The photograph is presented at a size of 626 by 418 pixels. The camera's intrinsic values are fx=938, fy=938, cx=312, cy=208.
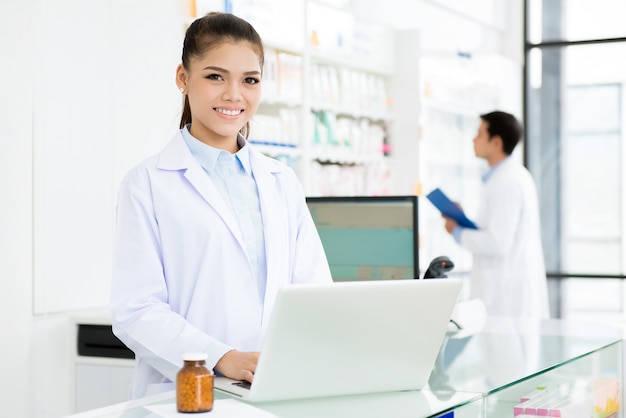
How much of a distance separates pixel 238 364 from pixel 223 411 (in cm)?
22

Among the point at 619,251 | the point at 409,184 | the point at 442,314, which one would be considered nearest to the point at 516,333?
the point at 442,314

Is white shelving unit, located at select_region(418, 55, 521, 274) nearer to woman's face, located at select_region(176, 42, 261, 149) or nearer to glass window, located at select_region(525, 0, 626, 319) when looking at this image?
glass window, located at select_region(525, 0, 626, 319)

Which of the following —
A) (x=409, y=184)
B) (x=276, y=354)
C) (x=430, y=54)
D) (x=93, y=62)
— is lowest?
(x=276, y=354)

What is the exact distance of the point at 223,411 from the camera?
1.51 m

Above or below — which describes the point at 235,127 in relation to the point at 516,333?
A: above

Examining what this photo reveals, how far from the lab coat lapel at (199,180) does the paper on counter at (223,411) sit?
43cm

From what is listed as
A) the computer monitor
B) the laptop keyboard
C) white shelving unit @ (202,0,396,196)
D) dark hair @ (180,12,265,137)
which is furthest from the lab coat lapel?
white shelving unit @ (202,0,396,196)

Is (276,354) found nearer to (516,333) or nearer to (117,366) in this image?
(516,333)

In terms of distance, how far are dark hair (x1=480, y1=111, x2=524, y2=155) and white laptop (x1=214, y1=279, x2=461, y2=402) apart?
349cm

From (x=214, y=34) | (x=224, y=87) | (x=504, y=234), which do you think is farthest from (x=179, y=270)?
(x=504, y=234)

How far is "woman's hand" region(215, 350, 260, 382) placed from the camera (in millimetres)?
1699

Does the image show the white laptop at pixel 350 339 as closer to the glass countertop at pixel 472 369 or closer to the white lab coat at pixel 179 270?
A: the glass countertop at pixel 472 369

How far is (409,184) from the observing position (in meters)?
5.79

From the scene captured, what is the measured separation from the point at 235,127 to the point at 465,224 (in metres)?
3.10
